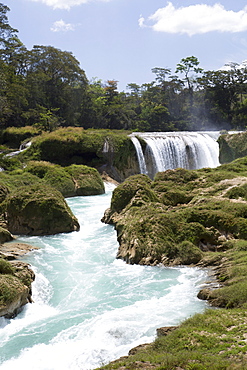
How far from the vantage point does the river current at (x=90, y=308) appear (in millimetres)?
5770

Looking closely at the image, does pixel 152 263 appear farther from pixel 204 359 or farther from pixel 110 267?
pixel 204 359

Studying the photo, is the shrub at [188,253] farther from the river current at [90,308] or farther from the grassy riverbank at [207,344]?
the grassy riverbank at [207,344]

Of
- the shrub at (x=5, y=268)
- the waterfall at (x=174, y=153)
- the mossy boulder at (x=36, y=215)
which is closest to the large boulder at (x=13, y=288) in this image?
the shrub at (x=5, y=268)

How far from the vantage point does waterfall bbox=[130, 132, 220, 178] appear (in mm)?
28562

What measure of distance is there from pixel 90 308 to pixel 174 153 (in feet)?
74.7

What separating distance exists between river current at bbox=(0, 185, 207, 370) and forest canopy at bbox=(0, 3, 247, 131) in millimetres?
23233

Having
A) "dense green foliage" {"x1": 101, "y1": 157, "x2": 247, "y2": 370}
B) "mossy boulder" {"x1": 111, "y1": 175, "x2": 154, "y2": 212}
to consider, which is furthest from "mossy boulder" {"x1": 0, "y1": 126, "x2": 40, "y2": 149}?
"mossy boulder" {"x1": 111, "y1": 175, "x2": 154, "y2": 212}

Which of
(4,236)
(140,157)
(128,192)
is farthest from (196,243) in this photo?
(140,157)

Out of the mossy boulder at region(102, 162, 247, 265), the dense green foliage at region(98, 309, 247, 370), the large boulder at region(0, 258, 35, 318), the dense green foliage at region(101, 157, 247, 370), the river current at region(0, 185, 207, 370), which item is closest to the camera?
the dense green foliage at region(98, 309, 247, 370)

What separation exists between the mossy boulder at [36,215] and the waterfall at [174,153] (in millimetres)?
15122

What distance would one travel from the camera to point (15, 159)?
939 inches

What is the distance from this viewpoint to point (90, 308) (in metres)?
7.46

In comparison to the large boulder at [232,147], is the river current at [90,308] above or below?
below

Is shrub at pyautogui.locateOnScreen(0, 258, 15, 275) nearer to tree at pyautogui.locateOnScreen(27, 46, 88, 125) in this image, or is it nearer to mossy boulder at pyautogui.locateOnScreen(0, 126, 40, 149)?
mossy boulder at pyautogui.locateOnScreen(0, 126, 40, 149)
